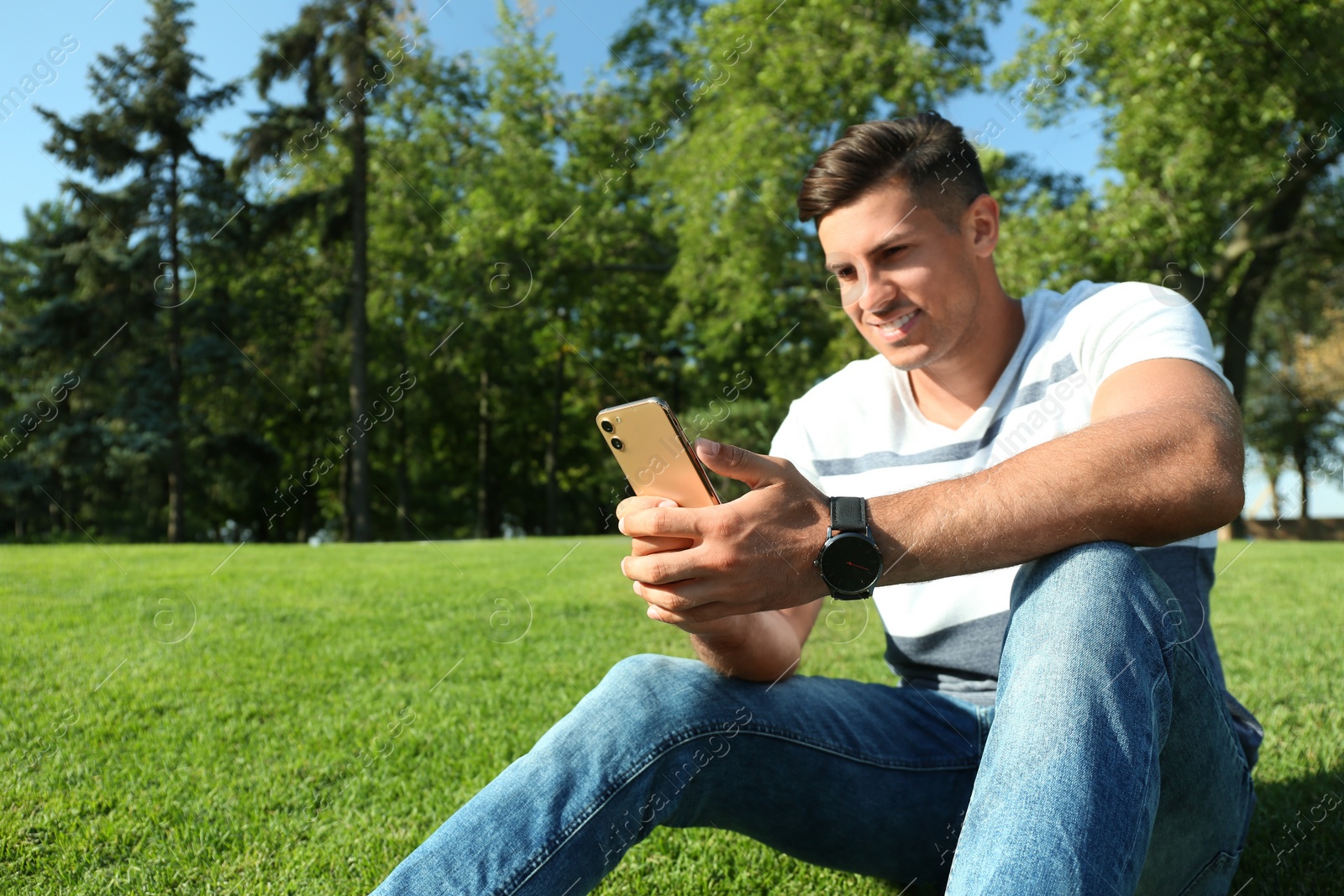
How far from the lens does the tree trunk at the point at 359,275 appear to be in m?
20.8

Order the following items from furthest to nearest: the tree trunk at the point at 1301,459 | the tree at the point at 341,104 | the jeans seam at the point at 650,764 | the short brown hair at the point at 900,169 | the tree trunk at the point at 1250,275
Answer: the tree trunk at the point at 1301,459 < the tree at the point at 341,104 < the tree trunk at the point at 1250,275 < the short brown hair at the point at 900,169 < the jeans seam at the point at 650,764

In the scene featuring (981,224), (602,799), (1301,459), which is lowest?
(1301,459)

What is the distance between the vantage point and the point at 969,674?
7.08 feet

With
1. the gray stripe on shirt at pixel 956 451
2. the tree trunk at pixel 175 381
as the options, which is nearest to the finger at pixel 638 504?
the gray stripe on shirt at pixel 956 451

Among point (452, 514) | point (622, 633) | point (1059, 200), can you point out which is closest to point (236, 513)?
point (452, 514)

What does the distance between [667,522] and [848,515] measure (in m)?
0.31


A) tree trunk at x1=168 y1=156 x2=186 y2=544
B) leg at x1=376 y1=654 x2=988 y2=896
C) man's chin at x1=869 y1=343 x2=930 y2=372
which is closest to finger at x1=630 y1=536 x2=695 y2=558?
leg at x1=376 y1=654 x2=988 y2=896

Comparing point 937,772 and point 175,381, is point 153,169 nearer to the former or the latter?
point 175,381

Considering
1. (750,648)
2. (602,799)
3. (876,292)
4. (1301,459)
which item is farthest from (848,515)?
(1301,459)

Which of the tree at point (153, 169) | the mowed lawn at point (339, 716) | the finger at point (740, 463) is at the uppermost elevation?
the tree at point (153, 169)

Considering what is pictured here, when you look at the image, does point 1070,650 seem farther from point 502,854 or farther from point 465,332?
point 465,332

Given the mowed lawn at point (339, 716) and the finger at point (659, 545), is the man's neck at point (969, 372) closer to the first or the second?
the finger at point (659, 545)

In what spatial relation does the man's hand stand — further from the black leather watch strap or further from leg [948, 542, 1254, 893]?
leg [948, 542, 1254, 893]

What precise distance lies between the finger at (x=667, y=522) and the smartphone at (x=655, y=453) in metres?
0.07
